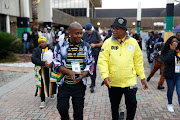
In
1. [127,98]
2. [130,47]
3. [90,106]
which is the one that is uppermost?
[130,47]

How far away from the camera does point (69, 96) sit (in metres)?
3.05

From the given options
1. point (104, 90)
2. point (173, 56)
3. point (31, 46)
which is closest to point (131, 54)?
point (173, 56)

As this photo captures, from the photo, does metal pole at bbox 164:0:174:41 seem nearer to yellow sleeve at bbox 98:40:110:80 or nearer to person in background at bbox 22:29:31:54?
person in background at bbox 22:29:31:54

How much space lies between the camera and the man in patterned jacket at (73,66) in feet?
9.66

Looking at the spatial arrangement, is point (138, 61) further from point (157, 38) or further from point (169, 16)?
point (169, 16)

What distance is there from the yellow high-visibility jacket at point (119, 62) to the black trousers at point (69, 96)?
0.43 metres

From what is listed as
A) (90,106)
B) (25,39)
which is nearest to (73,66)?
(90,106)

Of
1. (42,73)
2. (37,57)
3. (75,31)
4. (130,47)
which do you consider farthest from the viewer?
(42,73)

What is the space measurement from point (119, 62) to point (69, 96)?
37.4 inches

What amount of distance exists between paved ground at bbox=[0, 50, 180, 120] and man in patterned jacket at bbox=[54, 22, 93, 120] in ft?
4.12

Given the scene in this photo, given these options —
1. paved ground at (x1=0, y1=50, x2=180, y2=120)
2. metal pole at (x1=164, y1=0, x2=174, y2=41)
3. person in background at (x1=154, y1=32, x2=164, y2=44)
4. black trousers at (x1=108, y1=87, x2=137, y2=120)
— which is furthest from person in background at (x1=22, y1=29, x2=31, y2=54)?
black trousers at (x1=108, y1=87, x2=137, y2=120)

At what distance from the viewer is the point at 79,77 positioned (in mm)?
2955

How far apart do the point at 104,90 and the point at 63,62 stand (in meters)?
3.50

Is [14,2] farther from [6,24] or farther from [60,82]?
[60,82]
